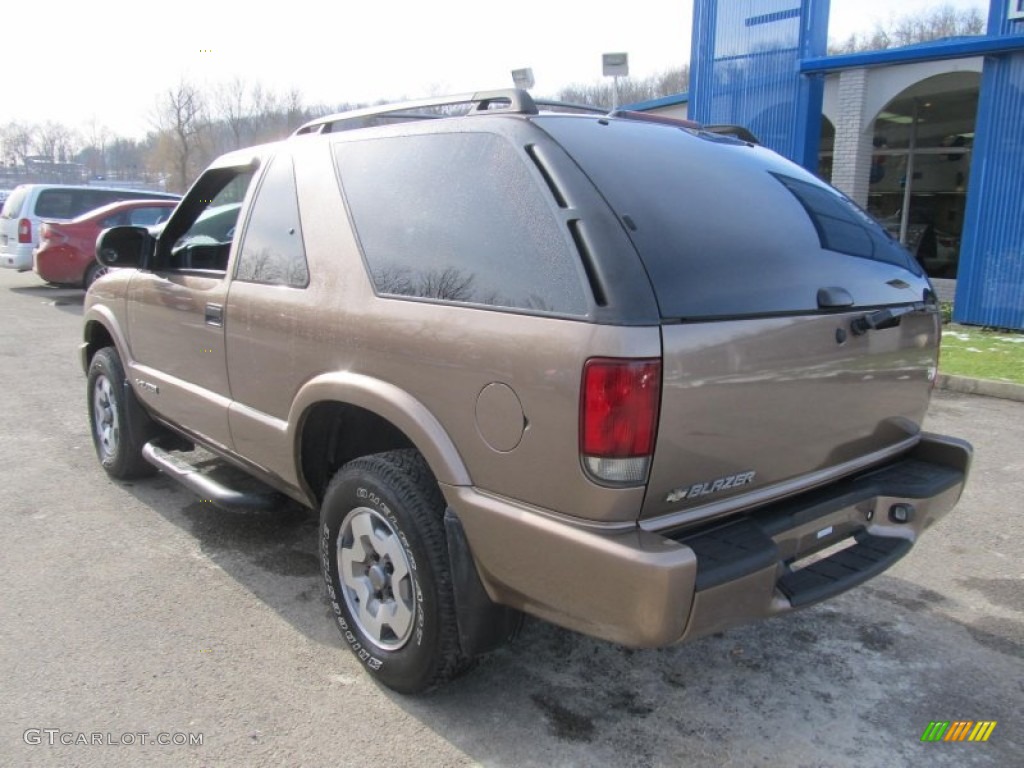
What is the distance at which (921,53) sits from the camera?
10852 millimetres

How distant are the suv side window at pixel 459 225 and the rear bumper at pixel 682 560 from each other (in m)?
0.62

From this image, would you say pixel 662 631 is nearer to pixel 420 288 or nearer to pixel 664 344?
pixel 664 344

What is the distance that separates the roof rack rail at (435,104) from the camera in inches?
105

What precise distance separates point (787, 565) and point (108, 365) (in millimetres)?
3984

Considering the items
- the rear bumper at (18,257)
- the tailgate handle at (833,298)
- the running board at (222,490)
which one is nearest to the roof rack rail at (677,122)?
the tailgate handle at (833,298)

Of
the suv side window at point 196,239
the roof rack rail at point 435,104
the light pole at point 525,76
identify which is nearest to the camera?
the roof rack rail at point 435,104

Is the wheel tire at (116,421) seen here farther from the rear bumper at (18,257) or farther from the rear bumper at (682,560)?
the rear bumper at (18,257)

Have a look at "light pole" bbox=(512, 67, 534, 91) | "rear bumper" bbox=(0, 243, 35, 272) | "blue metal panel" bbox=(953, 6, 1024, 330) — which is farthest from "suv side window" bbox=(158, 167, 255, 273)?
"rear bumper" bbox=(0, 243, 35, 272)

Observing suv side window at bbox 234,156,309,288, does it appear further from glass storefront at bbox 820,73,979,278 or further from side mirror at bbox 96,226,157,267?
glass storefront at bbox 820,73,979,278

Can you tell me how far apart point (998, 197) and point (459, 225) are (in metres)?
10.1

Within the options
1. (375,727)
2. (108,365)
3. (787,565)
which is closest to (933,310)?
(787,565)

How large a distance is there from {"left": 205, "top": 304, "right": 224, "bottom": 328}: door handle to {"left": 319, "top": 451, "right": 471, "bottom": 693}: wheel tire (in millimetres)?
1064

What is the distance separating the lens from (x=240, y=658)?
307 cm

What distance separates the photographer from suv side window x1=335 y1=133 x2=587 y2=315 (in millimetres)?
2303
